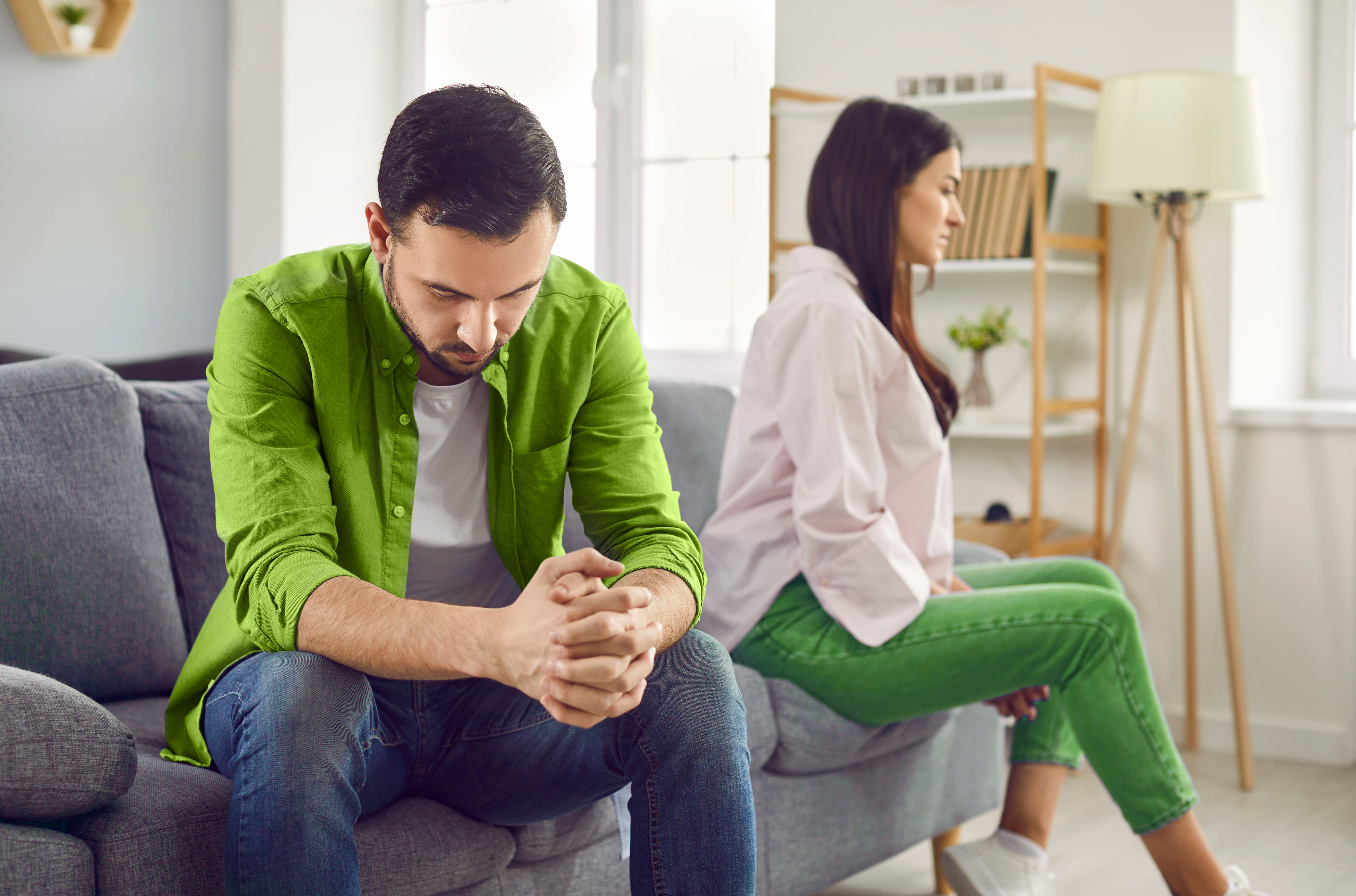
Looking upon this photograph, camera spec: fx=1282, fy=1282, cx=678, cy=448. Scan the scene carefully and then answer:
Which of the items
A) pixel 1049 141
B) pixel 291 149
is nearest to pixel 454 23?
pixel 291 149

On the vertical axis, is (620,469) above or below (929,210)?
below

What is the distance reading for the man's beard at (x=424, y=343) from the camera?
1218 mm

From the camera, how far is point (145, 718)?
4.82 ft

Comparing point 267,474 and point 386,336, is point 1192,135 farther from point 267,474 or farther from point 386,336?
point 267,474

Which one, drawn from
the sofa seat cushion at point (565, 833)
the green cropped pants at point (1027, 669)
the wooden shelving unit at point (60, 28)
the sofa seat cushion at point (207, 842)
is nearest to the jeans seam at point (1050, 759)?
the green cropped pants at point (1027, 669)

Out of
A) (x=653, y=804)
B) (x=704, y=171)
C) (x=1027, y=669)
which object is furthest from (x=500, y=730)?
(x=704, y=171)

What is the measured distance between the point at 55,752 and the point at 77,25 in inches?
114

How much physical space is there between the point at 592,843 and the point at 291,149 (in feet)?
9.10

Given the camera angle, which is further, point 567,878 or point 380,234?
point 567,878

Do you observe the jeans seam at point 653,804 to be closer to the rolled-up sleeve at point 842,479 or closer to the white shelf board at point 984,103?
the rolled-up sleeve at point 842,479

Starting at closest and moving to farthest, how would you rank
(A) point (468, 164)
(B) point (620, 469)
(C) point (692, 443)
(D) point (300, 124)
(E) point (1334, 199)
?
(A) point (468, 164), (B) point (620, 469), (C) point (692, 443), (E) point (1334, 199), (D) point (300, 124)

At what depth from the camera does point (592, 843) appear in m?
1.51

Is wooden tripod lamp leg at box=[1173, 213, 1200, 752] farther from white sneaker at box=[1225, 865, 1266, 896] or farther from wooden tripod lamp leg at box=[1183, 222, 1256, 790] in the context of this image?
white sneaker at box=[1225, 865, 1266, 896]

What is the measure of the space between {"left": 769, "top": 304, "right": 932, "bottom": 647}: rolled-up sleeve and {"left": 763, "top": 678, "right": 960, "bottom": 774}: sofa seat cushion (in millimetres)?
126
